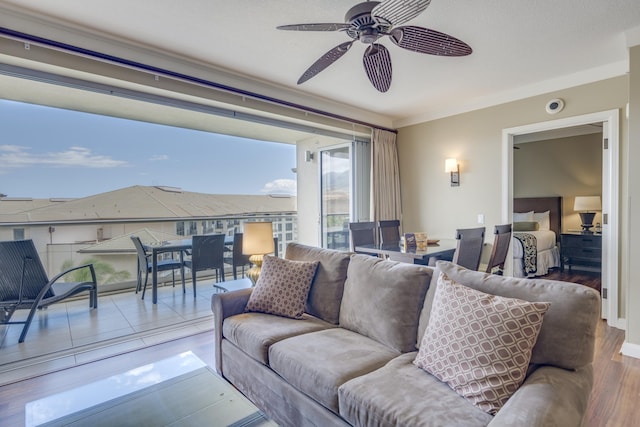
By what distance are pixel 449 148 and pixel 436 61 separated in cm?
177

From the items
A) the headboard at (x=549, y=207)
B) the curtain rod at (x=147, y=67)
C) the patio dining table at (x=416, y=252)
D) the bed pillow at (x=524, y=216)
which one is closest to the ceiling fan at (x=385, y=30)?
the curtain rod at (x=147, y=67)

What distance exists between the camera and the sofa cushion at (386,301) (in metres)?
1.79

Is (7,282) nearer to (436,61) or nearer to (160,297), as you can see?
(160,297)

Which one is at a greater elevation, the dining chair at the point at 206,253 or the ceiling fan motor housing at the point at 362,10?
the ceiling fan motor housing at the point at 362,10

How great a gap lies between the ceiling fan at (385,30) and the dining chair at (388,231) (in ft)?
7.41

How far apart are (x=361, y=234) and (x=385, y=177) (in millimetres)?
1406

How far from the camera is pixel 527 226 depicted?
20.2 ft

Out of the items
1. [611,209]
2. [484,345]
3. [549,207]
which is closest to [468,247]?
[611,209]

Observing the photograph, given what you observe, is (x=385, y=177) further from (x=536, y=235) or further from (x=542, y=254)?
(x=542, y=254)

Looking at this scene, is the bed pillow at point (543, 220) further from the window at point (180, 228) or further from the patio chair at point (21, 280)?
the patio chair at point (21, 280)

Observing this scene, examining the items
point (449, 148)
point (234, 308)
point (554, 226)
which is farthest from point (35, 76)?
point (554, 226)

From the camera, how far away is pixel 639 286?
263 cm

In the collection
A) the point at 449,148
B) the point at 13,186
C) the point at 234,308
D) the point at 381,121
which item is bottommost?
the point at 234,308

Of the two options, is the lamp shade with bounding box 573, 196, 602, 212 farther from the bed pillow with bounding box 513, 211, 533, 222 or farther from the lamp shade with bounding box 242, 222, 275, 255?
the lamp shade with bounding box 242, 222, 275, 255
